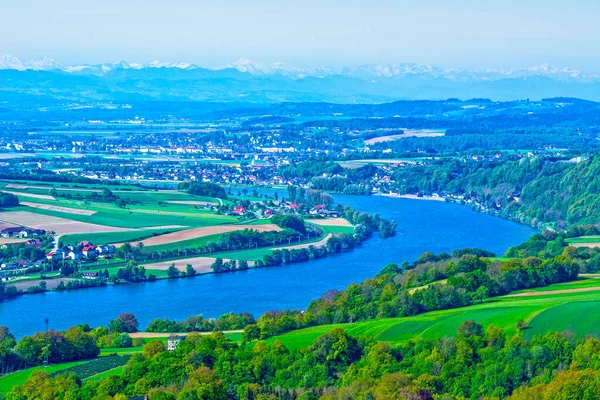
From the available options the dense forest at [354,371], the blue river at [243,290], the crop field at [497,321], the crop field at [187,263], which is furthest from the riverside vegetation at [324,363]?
the crop field at [187,263]

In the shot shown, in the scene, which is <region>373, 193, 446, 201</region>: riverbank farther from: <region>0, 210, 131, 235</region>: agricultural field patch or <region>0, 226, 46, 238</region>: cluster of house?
<region>0, 226, 46, 238</region>: cluster of house

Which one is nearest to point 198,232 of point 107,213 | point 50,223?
point 107,213

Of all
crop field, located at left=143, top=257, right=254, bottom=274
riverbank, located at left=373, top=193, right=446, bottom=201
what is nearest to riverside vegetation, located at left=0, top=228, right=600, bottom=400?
crop field, located at left=143, top=257, right=254, bottom=274

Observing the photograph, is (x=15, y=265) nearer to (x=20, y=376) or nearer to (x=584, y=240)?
(x=20, y=376)

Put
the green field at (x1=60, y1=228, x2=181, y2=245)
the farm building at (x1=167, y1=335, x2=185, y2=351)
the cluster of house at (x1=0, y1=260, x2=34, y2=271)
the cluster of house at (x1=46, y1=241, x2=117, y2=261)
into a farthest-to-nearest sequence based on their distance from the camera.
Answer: the green field at (x1=60, y1=228, x2=181, y2=245)
the cluster of house at (x1=46, y1=241, x2=117, y2=261)
the cluster of house at (x1=0, y1=260, x2=34, y2=271)
the farm building at (x1=167, y1=335, x2=185, y2=351)

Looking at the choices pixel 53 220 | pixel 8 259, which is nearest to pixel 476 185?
pixel 53 220
